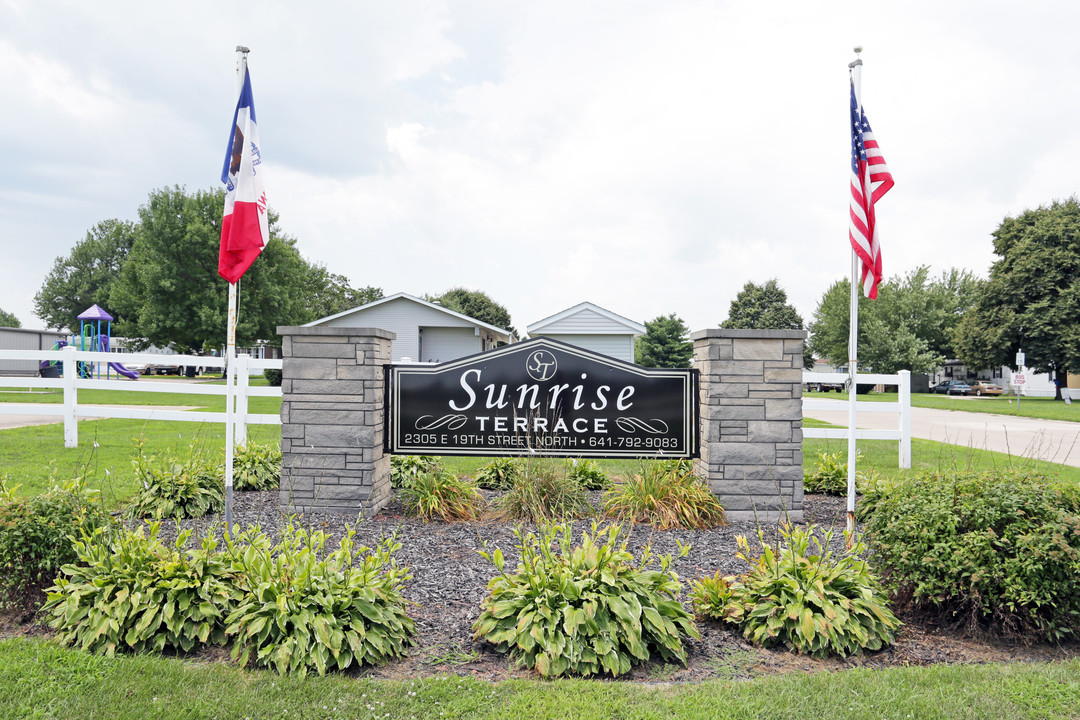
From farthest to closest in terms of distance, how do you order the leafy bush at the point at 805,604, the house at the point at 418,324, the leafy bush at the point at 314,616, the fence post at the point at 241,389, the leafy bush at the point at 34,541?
the house at the point at 418,324 → the fence post at the point at 241,389 → the leafy bush at the point at 34,541 → the leafy bush at the point at 805,604 → the leafy bush at the point at 314,616

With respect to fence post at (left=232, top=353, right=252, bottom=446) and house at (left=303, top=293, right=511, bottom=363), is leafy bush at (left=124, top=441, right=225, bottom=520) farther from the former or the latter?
house at (left=303, top=293, right=511, bottom=363)

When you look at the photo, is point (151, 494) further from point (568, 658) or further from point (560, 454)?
point (568, 658)

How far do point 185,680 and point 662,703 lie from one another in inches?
84.1

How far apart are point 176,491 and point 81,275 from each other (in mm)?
66099

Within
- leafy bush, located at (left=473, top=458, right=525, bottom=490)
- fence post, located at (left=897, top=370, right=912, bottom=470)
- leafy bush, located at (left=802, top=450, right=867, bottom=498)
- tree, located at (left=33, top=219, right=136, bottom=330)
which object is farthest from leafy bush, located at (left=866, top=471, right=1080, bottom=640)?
tree, located at (left=33, top=219, right=136, bottom=330)

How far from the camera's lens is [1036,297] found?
A: 109ft

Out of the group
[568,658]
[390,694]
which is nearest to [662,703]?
[568,658]

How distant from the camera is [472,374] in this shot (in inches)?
249

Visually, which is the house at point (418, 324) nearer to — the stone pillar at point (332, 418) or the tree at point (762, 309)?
the stone pillar at point (332, 418)

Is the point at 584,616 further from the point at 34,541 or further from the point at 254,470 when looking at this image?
the point at 254,470

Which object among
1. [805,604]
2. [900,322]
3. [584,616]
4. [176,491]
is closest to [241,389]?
[176,491]

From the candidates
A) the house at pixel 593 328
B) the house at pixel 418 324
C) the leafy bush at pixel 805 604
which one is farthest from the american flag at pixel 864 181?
the house at pixel 418 324

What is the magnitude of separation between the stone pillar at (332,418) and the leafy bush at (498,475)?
1473 millimetres

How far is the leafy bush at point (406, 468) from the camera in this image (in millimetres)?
6738
